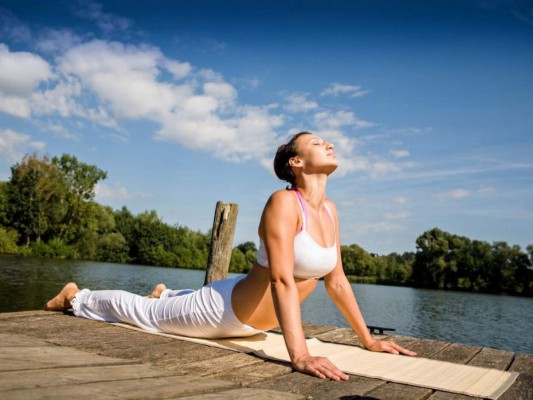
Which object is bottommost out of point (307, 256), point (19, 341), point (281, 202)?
point (19, 341)

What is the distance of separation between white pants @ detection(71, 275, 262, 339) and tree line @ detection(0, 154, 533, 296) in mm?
46599

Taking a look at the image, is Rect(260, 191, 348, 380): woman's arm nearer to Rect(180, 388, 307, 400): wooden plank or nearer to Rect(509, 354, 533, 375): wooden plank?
Rect(180, 388, 307, 400): wooden plank

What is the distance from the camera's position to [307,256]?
3.34m

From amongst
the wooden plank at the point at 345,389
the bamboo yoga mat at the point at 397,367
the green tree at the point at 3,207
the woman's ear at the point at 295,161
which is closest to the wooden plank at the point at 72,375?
the wooden plank at the point at 345,389

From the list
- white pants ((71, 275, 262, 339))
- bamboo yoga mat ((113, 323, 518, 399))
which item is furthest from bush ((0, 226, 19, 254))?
bamboo yoga mat ((113, 323, 518, 399))

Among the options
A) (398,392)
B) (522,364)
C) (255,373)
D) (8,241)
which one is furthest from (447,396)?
(8,241)

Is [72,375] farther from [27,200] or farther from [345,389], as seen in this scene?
[27,200]

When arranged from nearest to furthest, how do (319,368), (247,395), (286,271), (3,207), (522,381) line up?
1. (247,395)
2. (319,368)
3. (522,381)
4. (286,271)
5. (3,207)

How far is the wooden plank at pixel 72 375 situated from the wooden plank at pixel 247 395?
459 mm

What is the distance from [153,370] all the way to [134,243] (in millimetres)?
63251

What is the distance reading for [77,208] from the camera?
50750 millimetres

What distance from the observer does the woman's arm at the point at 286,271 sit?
116 inches

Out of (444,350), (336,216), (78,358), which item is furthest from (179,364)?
(444,350)

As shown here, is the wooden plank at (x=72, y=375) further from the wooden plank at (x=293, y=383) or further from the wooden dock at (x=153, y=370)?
the wooden plank at (x=293, y=383)
